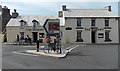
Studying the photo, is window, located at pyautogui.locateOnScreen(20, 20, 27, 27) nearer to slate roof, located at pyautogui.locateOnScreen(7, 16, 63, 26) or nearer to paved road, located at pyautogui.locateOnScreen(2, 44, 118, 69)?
slate roof, located at pyautogui.locateOnScreen(7, 16, 63, 26)

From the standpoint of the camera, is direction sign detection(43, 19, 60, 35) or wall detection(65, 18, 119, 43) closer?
direction sign detection(43, 19, 60, 35)

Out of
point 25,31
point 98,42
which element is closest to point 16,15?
point 25,31

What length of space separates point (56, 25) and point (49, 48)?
213 centimetres

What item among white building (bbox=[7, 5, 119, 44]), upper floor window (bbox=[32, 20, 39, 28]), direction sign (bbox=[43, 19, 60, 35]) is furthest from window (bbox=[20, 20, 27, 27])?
direction sign (bbox=[43, 19, 60, 35])

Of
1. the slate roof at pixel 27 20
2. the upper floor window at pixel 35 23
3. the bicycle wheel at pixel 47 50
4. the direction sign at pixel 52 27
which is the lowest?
the bicycle wheel at pixel 47 50

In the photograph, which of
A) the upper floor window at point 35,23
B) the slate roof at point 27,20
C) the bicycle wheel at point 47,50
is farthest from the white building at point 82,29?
the bicycle wheel at point 47,50

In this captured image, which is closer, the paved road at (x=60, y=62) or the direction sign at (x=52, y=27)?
the paved road at (x=60, y=62)

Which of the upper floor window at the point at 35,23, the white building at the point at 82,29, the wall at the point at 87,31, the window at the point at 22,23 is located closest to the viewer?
the wall at the point at 87,31

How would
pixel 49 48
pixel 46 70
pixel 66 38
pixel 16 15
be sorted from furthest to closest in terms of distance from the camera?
pixel 16 15 < pixel 66 38 < pixel 49 48 < pixel 46 70

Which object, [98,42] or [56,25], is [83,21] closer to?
[98,42]

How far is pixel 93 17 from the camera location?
45.0m

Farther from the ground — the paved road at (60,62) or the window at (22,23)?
the window at (22,23)

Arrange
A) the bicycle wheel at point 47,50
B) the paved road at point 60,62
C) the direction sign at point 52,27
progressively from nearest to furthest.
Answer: the paved road at point 60,62, the bicycle wheel at point 47,50, the direction sign at point 52,27

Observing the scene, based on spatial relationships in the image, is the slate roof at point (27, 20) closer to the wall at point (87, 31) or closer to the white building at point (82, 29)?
the white building at point (82, 29)
